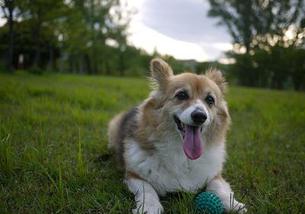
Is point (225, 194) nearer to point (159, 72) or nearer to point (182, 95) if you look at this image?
point (182, 95)

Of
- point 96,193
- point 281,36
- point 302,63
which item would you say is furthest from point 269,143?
A: point 302,63

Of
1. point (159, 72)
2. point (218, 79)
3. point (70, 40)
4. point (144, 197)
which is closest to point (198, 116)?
point (144, 197)


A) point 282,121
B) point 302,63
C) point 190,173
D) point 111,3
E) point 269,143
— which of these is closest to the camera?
point 190,173

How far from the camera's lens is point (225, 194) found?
2.83 metres

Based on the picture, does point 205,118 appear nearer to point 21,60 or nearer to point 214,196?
point 214,196

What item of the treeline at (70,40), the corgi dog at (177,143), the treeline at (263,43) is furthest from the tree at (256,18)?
the corgi dog at (177,143)

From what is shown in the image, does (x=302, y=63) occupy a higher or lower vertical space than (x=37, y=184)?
higher

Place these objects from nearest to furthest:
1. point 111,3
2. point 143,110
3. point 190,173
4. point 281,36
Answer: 1. point 190,173
2. point 143,110
3. point 281,36
4. point 111,3

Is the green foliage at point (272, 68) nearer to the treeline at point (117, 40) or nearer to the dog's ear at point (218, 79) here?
the treeline at point (117, 40)

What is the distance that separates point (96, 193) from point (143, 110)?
3.29 ft

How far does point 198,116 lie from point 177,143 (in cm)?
43

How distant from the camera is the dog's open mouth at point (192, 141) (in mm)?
2949

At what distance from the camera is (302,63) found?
86.5ft

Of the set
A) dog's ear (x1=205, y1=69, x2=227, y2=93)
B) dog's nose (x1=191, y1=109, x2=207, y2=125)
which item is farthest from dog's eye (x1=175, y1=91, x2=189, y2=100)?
dog's ear (x1=205, y1=69, x2=227, y2=93)
